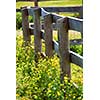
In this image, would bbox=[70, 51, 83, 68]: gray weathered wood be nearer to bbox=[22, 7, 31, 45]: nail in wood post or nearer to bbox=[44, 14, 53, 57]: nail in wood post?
bbox=[44, 14, 53, 57]: nail in wood post

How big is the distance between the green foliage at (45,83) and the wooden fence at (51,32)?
7cm

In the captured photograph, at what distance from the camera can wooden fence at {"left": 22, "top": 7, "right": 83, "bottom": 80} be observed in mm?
2066

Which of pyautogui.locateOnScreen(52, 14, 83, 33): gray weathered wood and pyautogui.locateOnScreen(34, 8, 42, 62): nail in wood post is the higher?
pyautogui.locateOnScreen(52, 14, 83, 33): gray weathered wood

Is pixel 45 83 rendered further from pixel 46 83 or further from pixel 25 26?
pixel 25 26

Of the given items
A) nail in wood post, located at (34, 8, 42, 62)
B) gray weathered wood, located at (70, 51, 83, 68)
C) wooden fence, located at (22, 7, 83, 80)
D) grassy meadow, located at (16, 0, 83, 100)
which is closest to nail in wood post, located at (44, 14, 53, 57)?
wooden fence, located at (22, 7, 83, 80)

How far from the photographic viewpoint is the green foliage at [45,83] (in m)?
1.94

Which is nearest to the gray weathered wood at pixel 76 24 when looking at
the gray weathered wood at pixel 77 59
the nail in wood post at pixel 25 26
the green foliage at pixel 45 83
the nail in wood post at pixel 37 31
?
the gray weathered wood at pixel 77 59

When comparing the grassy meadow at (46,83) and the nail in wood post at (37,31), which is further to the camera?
the nail in wood post at (37,31)

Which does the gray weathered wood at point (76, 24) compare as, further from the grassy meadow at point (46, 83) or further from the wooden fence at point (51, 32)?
the grassy meadow at point (46, 83)

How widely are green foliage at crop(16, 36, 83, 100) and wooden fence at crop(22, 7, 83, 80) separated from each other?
0.23ft
